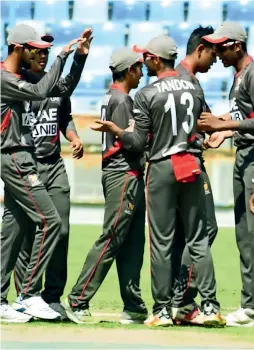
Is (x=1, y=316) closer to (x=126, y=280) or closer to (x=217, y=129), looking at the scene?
(x=126, y=280)

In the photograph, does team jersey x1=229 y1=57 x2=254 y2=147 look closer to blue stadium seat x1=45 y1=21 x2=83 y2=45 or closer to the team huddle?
the team huddle

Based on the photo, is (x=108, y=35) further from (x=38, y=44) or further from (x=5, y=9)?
(x=38, y=44)

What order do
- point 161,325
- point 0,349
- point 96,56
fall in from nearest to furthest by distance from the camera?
point 0,349 → point 161,325 → point 96,56

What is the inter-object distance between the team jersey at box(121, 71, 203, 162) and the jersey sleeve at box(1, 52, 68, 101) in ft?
1.92

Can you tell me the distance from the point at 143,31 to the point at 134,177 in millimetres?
15072

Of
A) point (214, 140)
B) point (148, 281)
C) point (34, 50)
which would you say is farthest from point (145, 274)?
point (34, 50)

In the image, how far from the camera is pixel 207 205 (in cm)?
717

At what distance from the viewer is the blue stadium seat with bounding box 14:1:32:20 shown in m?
21.9

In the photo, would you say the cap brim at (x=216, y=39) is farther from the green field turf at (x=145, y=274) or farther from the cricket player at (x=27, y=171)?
the green field turf at (x=145, y=274)

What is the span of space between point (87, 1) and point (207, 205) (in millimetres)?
15981

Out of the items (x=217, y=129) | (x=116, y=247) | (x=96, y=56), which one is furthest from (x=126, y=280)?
(x=96, y=56)

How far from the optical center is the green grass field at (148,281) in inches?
270

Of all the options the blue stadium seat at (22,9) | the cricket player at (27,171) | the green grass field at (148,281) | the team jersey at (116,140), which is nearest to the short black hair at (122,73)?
the team jersey at (116,140)

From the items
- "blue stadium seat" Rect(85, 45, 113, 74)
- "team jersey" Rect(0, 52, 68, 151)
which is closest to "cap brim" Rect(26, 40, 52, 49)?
"team jersey" Rect(0, 52, 68, 151)
